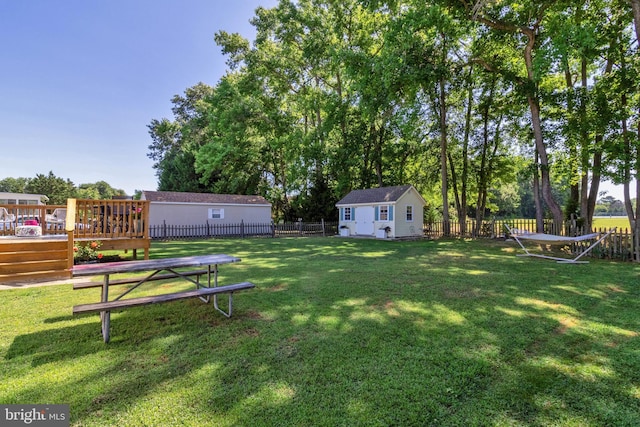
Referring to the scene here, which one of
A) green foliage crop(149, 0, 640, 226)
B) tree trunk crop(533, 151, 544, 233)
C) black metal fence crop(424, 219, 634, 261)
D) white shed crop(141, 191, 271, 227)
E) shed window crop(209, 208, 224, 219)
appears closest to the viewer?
black metal fence crop(424, 219, 634, 261)

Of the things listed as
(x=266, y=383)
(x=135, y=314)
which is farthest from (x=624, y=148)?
(x=135, y=314)

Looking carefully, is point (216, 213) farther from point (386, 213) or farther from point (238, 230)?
point (386, 213)

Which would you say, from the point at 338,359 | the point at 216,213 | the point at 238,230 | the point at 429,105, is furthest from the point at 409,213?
the point at 338,359

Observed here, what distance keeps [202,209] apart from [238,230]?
270 cm

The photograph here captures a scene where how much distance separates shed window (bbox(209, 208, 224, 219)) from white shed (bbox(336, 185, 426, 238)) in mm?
8267

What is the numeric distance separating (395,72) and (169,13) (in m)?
10.8

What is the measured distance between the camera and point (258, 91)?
24.0 meters

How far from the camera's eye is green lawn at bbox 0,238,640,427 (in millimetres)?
2107

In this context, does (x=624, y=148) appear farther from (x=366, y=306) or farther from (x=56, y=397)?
(x=56, y=397)

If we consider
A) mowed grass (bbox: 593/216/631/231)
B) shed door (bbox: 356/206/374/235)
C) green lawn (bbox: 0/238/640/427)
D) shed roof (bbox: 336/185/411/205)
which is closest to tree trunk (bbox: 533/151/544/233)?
mowed grass (bbox: 593/216/631/231)

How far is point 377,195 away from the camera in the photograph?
18734 millimetres

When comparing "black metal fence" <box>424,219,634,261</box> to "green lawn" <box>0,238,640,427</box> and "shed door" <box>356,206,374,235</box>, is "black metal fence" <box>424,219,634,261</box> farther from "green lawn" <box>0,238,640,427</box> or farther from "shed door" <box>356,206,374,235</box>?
"shed door" <box>356,206,374,235</box>

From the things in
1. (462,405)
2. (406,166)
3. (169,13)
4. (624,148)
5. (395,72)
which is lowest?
(462,405)

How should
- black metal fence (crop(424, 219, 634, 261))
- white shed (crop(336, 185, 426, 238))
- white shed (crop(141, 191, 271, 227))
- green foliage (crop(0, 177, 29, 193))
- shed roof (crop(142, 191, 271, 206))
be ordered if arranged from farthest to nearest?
green foliage (crop(0, 177, 29, 193)) < shed roof (crop(142, 191, 271, 206)) < white shed (crop(141, 191, 271, 227)) < white shed (crop(336, 185, 426, 238)) < black metal fence (crop(424, 219, 634, 261))
